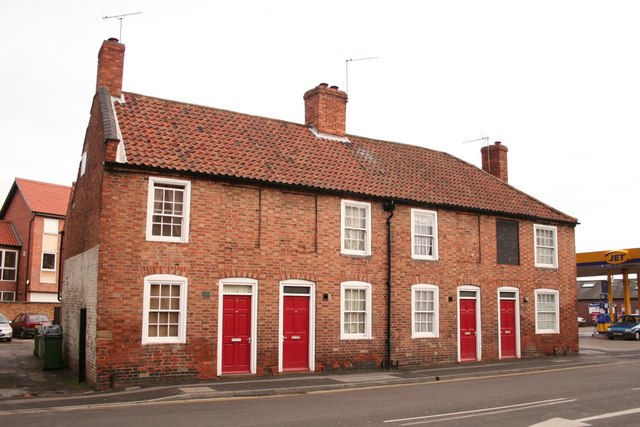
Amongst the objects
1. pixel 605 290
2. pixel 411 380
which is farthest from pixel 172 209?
pixel 605 290

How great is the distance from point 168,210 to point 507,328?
1394 centimetres

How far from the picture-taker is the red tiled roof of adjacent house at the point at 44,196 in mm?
44969

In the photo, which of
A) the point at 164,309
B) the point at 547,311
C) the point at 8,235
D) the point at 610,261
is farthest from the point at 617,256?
the point at 8,235

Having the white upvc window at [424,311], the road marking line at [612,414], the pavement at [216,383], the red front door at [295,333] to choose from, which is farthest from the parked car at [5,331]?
the road marking line at [612,414]

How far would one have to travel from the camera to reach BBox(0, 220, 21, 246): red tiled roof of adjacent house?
44.8 m

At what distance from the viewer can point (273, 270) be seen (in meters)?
17.6

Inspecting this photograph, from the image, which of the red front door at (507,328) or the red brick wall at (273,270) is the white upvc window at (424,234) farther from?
the red front door at (507,328)

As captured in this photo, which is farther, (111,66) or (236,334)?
(111,66)

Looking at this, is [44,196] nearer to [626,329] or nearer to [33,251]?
[33,251]

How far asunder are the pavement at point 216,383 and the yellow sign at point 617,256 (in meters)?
12.9

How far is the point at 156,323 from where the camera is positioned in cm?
1573

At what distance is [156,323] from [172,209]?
10.2 feet

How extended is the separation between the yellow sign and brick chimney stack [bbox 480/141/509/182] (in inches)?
479

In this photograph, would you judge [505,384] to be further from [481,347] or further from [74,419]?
[74,419]
